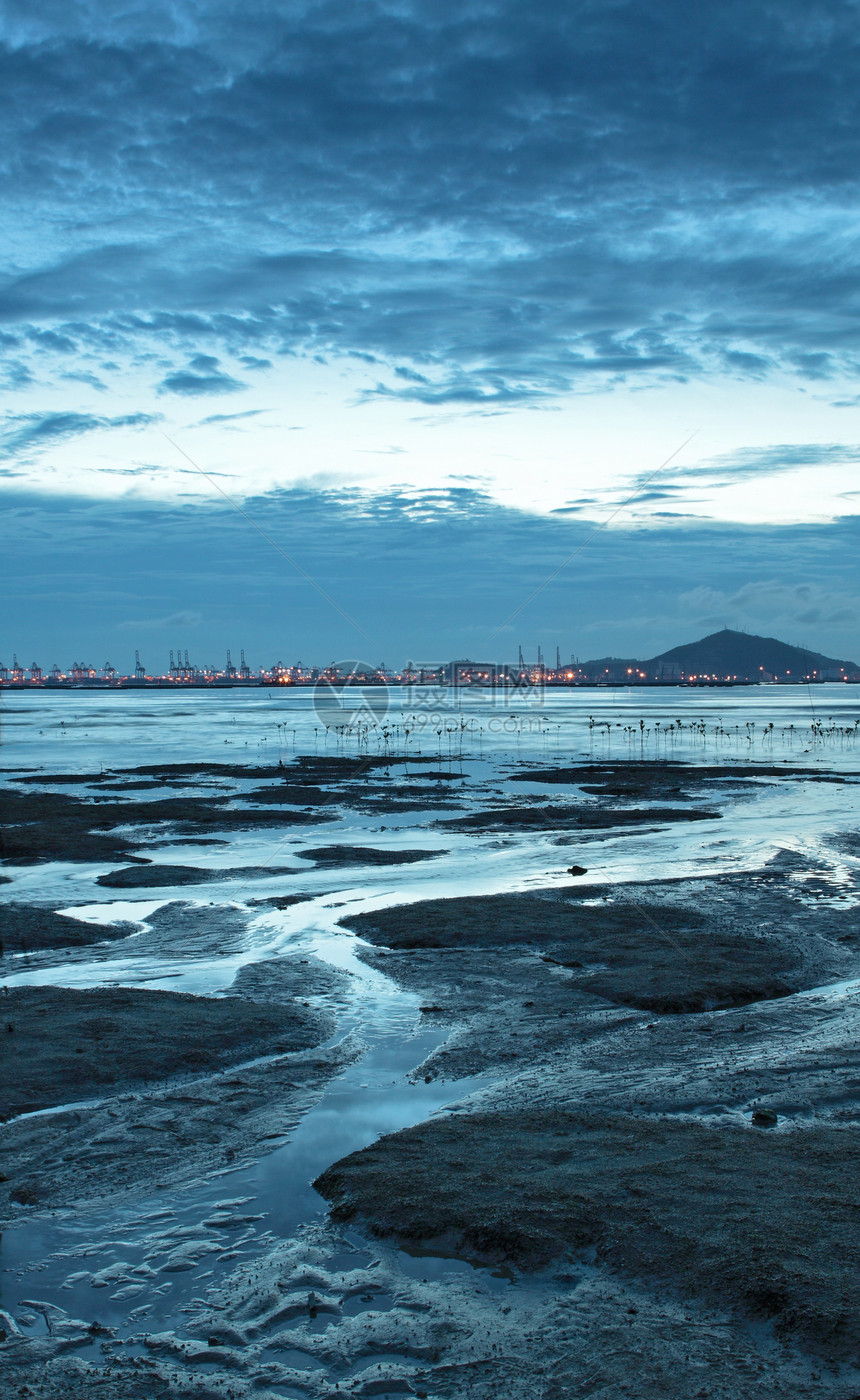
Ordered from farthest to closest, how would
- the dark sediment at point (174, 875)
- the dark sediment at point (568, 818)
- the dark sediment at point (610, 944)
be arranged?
the dark sediment at point (568, 818), the dark sediment at point (174, 875), the dark sediment at point (610, 944)

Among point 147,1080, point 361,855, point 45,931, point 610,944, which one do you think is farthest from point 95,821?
point 147,1080

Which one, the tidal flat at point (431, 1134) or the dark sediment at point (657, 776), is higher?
the tidal flat at point (431, 1134)

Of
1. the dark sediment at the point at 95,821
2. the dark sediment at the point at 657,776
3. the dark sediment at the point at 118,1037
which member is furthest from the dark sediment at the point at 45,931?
the dark sediment at the point at 657,776

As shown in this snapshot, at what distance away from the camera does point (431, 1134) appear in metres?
8.45

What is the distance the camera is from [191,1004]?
12.1 metres

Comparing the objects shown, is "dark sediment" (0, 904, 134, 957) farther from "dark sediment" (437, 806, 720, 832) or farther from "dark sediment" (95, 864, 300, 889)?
"dark sediment" (437, 806, 720, 832)

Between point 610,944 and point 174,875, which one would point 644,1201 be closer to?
point 610,944

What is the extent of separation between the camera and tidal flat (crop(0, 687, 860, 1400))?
5.80m

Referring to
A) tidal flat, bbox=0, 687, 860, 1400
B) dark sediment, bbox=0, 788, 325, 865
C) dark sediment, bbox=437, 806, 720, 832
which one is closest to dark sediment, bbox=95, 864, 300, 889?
tidal flat, bbox=0, 687, 860, 1400

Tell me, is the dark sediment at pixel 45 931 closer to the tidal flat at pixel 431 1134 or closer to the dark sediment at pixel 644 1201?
the tidal flat at pixel 431 1134

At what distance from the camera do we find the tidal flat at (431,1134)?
5.80 metres

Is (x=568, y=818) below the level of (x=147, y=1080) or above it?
below

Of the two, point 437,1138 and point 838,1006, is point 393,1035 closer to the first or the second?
point 437,1138

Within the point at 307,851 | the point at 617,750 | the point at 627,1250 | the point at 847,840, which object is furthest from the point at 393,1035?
the point at 617,750
